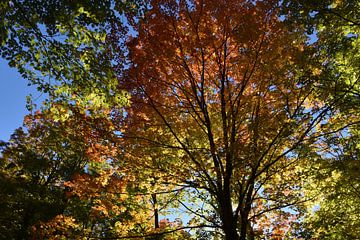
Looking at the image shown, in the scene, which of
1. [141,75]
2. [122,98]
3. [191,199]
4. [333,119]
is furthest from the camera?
[191,199]

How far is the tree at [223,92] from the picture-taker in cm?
732

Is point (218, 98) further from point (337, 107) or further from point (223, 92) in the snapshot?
point (337, 107)

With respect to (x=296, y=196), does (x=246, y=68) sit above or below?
above

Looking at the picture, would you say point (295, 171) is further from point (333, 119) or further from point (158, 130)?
point (158, 130)

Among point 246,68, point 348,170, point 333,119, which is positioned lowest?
point 348,170

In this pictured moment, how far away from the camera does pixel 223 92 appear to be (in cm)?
801

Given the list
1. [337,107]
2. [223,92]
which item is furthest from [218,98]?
[337,107]

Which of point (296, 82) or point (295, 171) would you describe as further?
point (295, 171)

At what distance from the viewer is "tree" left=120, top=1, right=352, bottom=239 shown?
288 inches

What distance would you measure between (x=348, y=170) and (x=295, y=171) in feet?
4.65

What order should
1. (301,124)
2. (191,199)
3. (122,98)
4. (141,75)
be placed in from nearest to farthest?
(122,98), (301,124), (141,75), (191,199)

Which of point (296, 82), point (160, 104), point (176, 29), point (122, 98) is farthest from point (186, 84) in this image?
point (296, 82)

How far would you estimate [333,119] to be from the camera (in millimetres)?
8461

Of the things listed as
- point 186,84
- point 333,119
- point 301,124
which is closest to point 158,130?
point 186,84
